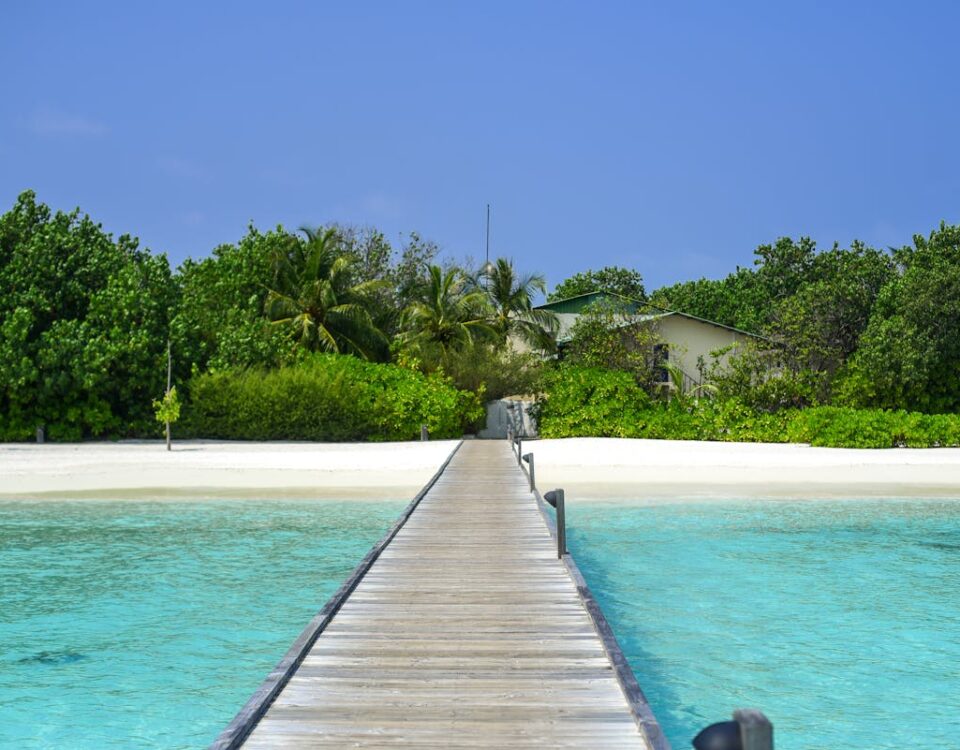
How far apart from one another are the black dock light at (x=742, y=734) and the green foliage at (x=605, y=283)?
194ft

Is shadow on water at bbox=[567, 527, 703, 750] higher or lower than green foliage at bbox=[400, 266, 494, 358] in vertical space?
lower

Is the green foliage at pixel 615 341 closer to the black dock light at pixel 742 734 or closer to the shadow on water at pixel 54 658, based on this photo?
the shadow on water at pixel 54 658

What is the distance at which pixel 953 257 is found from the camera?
35.1 m

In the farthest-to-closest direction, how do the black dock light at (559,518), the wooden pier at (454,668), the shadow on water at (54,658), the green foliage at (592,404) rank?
1. the green foliage at (592,404)
2. the black dock light at (559,518)
3. the shadow on water at (54,658)
4. the wooden pier at (454,668)

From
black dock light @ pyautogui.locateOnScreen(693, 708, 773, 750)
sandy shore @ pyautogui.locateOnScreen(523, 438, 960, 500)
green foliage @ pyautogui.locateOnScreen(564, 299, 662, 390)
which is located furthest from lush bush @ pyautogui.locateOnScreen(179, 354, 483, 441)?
black dock light @ pyautogui.locateOnScreen(693, 708, 773, 750)

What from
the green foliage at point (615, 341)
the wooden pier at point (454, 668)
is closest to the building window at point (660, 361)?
the green foliage at point (615, 341)

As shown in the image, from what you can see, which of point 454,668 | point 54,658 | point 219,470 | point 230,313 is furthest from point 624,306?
point 454,668

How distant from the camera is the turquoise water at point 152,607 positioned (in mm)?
6461

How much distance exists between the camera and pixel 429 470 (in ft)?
67.6

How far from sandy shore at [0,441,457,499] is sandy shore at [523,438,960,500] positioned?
139 inches

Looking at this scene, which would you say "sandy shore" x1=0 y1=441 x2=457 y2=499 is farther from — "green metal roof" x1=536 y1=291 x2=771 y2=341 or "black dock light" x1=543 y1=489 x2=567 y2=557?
"green metal roof" x1=536 y1=291 x2=771 y2=341

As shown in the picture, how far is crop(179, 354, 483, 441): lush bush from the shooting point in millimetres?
29844

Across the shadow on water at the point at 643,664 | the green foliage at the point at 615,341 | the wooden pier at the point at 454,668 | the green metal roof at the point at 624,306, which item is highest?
the green metal roof at the point at 624,306

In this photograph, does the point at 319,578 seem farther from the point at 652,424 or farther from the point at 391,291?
the point at 391,291
